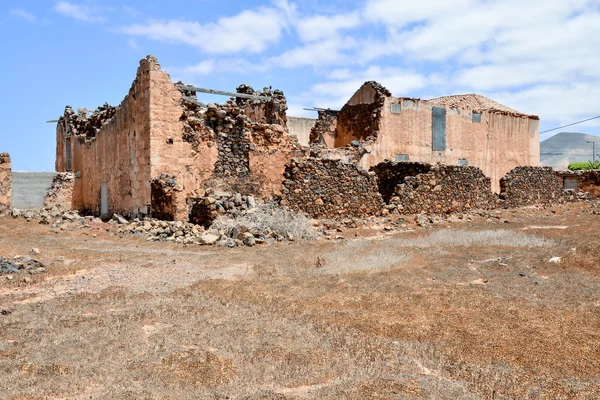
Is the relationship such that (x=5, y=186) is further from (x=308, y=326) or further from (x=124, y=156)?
(x=308, y=326)

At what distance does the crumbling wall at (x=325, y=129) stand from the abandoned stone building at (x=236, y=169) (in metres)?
2.70

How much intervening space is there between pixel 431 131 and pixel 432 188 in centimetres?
922

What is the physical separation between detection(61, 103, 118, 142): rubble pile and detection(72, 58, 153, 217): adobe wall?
0.12 meters

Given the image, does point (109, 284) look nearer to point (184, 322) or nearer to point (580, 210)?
point (184, 322)

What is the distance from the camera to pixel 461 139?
2650cm

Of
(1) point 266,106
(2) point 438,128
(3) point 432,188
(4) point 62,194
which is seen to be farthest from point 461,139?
(4) point 62,194

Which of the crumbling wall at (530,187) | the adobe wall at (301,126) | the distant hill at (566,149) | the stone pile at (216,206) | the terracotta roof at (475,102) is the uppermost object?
the distant hill at (566,149)

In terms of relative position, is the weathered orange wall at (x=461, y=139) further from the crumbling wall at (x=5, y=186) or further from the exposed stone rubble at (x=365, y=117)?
the crumbling wall at (x=5, y=186)

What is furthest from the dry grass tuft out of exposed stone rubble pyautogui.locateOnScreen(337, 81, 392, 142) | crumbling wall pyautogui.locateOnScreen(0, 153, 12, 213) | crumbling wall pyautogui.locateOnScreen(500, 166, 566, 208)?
exposed stone rubble pyautogui.locateOnScreen(337, 81, 392, 142)

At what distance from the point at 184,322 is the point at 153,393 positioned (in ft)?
5.69

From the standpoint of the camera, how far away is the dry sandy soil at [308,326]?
3602 mm

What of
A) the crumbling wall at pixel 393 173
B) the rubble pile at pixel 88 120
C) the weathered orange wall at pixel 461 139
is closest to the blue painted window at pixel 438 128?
the weathered orange wall at pixel 461 139

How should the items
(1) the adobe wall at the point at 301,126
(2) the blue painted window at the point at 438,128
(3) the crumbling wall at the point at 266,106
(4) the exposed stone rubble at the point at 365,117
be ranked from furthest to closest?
(1) the adobe wall at the point at 301,126 < (2) the blue painted window at the point at 438,128 < (4) the exposed stone rubble at the point at 365,117 < (3) the crumbling wall at the point at 266,106

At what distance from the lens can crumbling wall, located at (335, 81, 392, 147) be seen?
2369 centimetres
